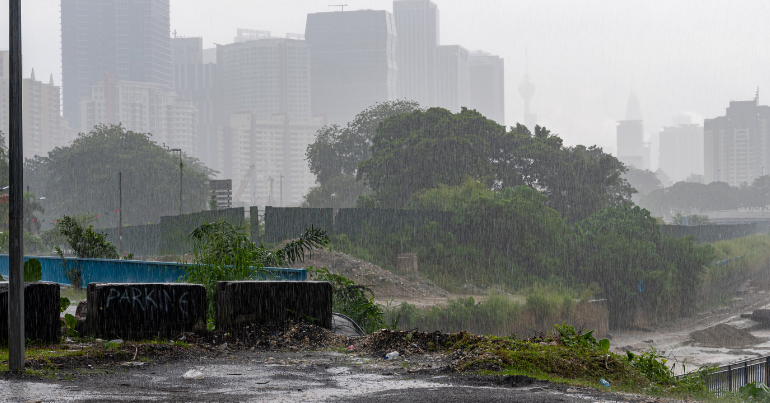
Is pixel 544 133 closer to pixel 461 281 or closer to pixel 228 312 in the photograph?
pixel 461 281

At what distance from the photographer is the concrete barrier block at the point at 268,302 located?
909cm

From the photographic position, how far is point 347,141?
8856cm

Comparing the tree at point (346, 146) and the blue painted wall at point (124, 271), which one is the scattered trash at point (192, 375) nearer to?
the blue painted wall at point (124, 271)

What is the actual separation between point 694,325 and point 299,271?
1407 inches

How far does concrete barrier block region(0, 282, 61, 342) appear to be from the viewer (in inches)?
319

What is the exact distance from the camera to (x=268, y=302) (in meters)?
9.25

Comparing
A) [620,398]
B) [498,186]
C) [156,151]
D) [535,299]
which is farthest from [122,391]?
[156,151]

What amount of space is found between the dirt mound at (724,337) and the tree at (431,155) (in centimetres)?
2079

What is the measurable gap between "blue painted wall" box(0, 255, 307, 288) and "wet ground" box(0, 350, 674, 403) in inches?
187

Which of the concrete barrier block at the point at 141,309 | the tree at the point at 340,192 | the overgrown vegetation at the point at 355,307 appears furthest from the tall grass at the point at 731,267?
the concrete barrier block at the point at 141,309

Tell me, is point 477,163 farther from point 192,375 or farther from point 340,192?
point 192,375

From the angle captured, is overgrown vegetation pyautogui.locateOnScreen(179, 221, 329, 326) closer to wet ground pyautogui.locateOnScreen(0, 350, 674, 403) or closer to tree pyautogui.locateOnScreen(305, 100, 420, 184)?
wet ground pyautogui.locateOnScreen(0, 350, 674, 403)

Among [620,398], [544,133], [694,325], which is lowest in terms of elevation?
[694,325]

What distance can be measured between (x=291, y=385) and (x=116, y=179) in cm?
7677
